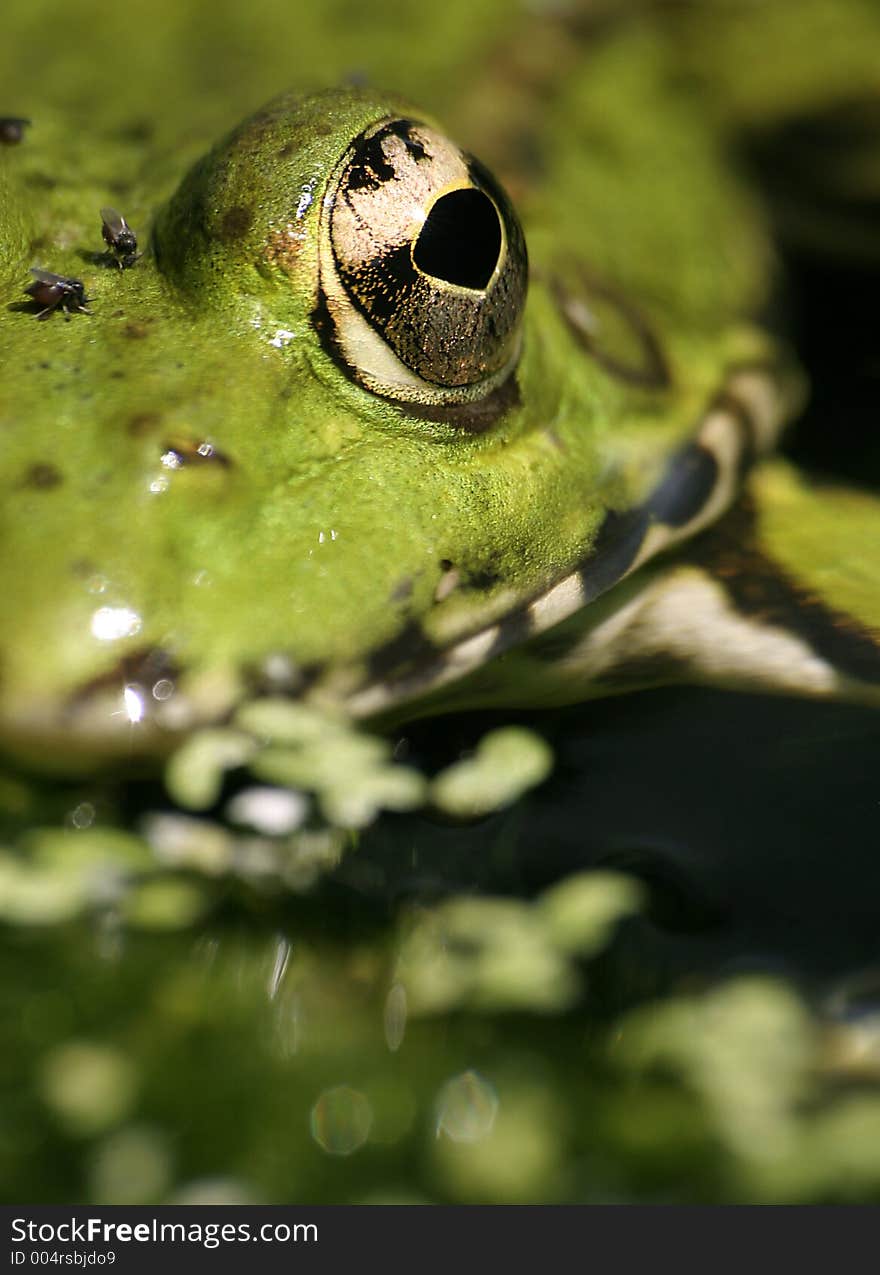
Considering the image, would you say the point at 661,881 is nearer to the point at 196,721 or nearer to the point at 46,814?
the point at 196,721

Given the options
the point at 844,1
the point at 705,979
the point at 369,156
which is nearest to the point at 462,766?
the point at 705,979

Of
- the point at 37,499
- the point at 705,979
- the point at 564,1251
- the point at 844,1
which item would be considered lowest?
the point at 564,1251

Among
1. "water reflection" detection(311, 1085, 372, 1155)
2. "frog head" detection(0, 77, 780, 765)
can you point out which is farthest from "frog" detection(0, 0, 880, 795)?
"water reflection" detection(311, 1085, 372, 1155)

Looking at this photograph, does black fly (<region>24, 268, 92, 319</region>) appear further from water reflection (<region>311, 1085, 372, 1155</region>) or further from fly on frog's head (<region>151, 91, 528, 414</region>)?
water reflection (<region>311, 1085, 372, 1155</region>)

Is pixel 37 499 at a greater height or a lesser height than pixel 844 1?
lesser

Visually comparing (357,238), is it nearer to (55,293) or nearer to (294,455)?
(294,455)
